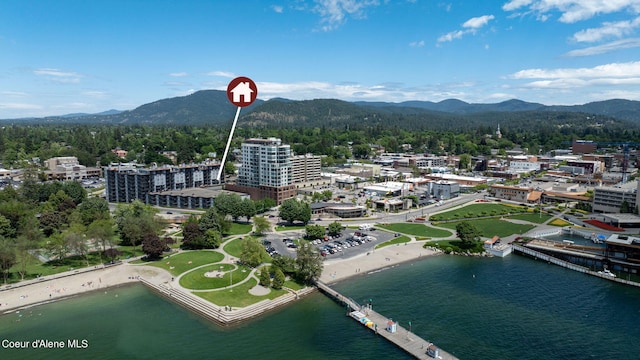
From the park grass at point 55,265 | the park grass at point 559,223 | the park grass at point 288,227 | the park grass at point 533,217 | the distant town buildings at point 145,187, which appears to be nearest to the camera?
the park grass at point 55,265

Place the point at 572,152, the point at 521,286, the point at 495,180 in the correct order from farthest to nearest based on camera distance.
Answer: the point at 572,152 < the point at 495,180 < the point at 521,286

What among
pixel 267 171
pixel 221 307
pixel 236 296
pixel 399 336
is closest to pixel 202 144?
pixel 267 171

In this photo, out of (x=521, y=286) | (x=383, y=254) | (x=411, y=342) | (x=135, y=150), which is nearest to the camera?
(x=411, y=342)

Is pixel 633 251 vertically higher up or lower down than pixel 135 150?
lower down

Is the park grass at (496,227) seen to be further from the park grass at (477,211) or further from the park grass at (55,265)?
the park grass at (55,265)

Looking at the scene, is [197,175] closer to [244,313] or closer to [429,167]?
[244,313]

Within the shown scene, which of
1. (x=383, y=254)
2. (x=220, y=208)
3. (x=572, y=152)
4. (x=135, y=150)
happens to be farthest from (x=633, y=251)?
(x=135, y=150)

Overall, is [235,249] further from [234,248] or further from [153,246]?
[153,246]

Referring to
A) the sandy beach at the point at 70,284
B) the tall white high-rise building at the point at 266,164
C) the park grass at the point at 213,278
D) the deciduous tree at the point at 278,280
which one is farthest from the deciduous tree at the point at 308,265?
the tall white high-rise building at the point at 266,164

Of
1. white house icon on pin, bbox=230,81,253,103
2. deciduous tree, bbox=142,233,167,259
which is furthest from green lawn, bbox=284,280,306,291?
white house icon on pin, bbox=230,81,253,103
